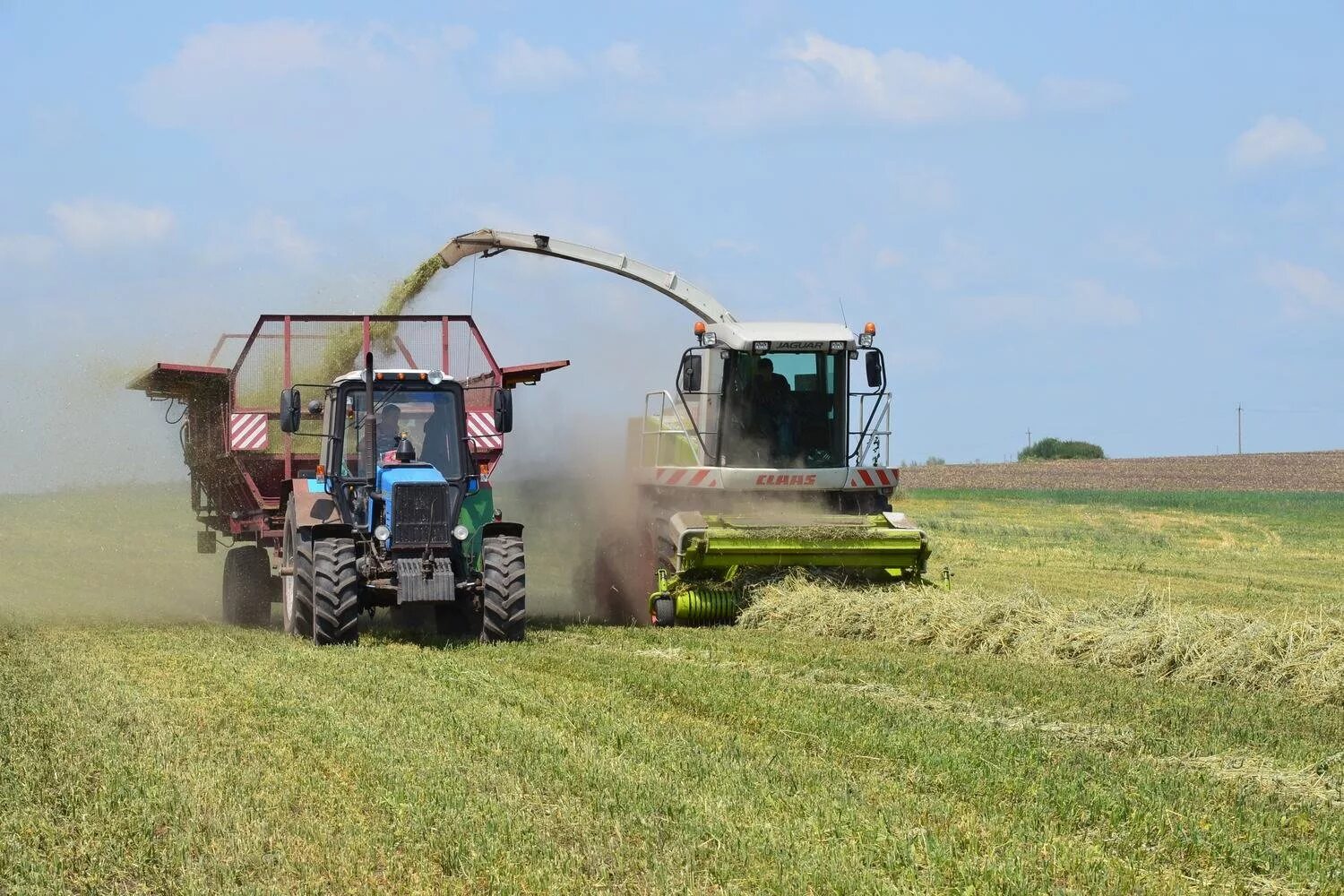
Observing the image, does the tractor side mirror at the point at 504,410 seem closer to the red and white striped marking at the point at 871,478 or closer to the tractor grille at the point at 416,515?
the tractor grille at the point at 416,515

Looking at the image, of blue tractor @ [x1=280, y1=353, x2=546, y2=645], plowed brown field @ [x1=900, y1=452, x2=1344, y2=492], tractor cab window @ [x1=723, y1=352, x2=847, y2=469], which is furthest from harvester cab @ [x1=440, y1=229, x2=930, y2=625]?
plowed brown field @ [x1=900, y1=452, x2=1344, y2=492]

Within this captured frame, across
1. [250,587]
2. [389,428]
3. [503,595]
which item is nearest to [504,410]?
[389,428]

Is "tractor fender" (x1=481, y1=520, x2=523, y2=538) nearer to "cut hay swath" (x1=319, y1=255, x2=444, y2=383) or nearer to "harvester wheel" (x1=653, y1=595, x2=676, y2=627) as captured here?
"harvester wheel" (x1=653, y1=595, x2=676, y2=627)

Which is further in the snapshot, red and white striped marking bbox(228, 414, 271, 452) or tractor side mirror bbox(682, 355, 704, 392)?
tractor side mirror bbox(682, 355, 704, 392)

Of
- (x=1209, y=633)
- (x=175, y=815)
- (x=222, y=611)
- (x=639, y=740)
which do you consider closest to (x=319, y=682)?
(x=639, y=740)

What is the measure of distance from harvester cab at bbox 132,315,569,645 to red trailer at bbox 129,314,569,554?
0.05 feet

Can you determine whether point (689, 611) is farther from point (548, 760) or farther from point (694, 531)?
point (548, 760)

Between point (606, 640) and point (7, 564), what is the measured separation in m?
13.6

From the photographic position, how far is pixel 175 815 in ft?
19.0

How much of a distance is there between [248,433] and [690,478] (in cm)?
430

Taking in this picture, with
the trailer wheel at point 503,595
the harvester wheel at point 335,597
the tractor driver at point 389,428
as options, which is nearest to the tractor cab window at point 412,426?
the tractor driver at point 389,428

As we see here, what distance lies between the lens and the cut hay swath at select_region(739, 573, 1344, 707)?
9742mm

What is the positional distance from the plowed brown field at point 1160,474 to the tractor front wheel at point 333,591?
4630 cm

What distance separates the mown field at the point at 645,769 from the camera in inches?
204
